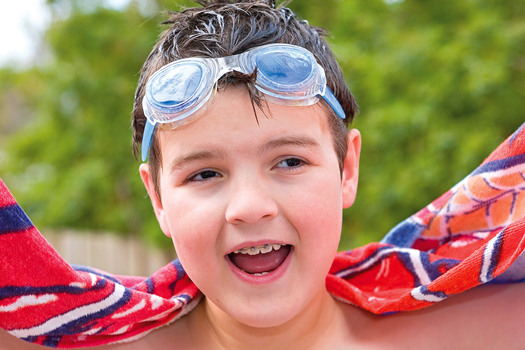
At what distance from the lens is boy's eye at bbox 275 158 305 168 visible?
165cm

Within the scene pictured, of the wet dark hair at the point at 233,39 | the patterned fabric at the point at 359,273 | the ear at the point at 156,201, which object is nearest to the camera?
the patterned fabric at the point at 359,273

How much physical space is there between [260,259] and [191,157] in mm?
392

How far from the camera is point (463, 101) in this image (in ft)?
14.4

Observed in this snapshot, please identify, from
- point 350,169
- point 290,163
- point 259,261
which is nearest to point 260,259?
point 259,261

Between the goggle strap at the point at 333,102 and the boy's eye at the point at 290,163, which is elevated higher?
the goggle strap at the point at 333,102

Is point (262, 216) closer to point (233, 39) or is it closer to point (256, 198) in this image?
point (256, 198)

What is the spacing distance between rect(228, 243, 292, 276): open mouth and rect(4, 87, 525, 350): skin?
49mm

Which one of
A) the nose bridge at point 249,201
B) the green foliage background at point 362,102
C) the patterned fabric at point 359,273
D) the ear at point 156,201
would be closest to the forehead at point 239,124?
the nose bridge at point 249,201

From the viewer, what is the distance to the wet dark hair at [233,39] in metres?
1.77

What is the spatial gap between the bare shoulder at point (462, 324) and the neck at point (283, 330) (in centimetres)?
12

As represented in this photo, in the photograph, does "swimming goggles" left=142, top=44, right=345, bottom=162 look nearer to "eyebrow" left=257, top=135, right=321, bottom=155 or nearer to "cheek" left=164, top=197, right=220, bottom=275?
"eyebrow" left=257, top=135, right=321, bottom=155

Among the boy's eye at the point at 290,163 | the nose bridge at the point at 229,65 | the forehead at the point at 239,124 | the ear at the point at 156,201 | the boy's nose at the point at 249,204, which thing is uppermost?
the nose bridge at the point at 229,65

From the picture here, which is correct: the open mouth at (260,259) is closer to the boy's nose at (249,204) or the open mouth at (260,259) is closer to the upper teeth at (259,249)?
the upper teeth at (259,249)

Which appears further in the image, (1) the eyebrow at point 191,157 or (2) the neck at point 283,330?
(2) the neck at point 283,330
